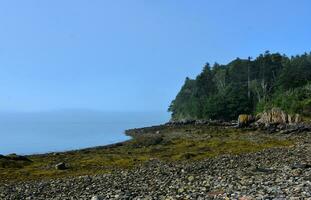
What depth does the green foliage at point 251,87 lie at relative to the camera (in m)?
111

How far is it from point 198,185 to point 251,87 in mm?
112887

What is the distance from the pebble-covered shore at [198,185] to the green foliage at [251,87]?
211 ft

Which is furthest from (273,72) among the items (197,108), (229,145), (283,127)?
(229,145)

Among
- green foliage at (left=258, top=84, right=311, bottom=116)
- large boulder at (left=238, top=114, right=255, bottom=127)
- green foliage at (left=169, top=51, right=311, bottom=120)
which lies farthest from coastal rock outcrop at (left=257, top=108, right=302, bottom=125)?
green foliage at (left=169, top=51, right=311, bottom=120)

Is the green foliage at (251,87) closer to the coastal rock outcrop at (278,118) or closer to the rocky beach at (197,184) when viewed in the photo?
the coastal rock outcrop at (278,118)

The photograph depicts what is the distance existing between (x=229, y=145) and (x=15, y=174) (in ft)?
80.7

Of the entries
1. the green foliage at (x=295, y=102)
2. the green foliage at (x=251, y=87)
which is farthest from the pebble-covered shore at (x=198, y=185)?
the green foliage at (x=251, y=87)

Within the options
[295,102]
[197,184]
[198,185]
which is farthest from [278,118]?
[198,185]

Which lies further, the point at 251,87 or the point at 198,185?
the point at 251,87

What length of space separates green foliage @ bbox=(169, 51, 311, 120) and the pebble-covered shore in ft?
211

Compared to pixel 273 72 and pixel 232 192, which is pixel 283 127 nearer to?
pixel 232 192

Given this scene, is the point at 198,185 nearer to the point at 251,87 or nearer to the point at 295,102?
the point at 295,102

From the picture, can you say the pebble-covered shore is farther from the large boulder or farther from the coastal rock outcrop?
the large boulder

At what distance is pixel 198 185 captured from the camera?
23.9 meters
